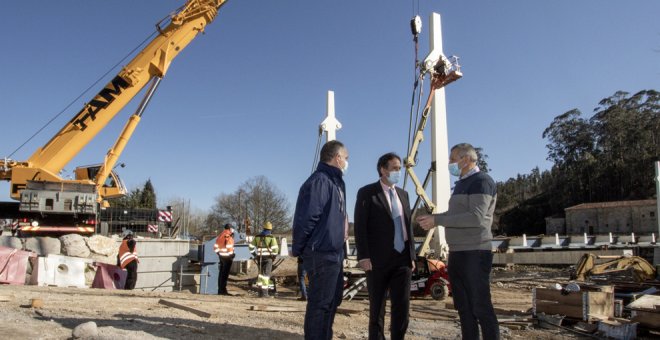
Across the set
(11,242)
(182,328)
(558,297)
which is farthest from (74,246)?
(558,297)

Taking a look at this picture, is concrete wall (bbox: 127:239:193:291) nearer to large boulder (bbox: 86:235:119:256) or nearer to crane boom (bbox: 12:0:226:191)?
large boulder (bbox: 86:235:119:256)

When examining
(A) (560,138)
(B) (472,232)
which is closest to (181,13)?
(B) (472,232)

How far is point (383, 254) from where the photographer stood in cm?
422

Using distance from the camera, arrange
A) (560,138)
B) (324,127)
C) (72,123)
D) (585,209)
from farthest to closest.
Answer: (560,138), (585,209), (324,127), (72,123)

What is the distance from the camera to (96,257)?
43.5ft

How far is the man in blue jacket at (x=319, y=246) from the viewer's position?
11.8ft

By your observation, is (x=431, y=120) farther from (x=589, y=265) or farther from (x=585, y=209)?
(x=585, y=209)

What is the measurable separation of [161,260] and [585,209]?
2127 inches

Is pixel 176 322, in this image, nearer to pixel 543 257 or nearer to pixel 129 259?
pixel 129 259

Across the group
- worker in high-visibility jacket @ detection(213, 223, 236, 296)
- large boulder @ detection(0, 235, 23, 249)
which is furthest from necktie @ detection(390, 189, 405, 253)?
large boulder @ detection(0, 235, 23, 249)

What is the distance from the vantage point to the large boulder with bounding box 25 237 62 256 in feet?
41.7

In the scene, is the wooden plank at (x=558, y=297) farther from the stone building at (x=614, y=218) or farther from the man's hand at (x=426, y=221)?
the stone building at (x=614, y=218)

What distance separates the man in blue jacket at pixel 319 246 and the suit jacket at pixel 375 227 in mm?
534

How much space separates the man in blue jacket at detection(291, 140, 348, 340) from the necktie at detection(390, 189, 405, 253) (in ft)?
2.24
